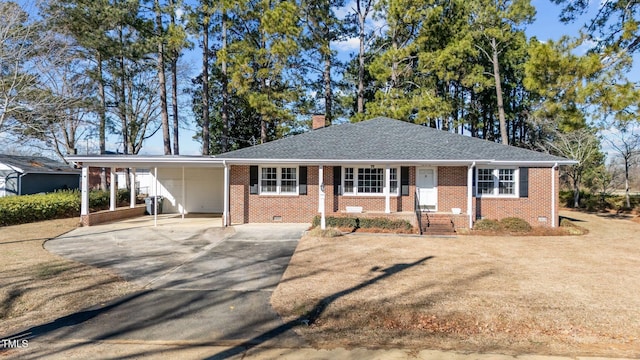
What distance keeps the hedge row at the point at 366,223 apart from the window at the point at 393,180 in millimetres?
1898

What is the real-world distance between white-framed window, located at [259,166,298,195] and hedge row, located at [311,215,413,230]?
2445mm

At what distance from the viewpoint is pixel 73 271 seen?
736 centimetres

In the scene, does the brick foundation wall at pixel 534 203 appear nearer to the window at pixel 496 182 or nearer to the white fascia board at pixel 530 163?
the white fascia board at pixel 530 163

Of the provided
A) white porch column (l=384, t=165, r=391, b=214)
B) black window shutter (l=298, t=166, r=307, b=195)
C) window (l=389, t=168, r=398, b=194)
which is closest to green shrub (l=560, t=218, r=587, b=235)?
window (l=389, t=168, r=398, b=194)

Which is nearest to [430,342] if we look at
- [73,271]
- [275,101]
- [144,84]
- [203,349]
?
[203,349]

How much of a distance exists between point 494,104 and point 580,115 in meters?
19.8

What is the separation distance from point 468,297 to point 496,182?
991cm

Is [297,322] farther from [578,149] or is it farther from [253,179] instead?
[578,149]

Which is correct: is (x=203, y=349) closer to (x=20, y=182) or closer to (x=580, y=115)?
(x=580, y=115)

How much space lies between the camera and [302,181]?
14.6 metres

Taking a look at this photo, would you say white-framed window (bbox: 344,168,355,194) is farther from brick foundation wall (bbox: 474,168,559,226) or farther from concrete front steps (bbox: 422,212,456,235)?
brick foundation wall (bbox: 474,168,559,226)

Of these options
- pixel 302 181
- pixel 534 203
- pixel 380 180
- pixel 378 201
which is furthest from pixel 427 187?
pixel 302 181

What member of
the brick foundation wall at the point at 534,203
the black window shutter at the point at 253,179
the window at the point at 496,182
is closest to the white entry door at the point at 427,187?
the brick foundation wall at the point at 534,203

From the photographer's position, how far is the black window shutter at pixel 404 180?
14.4m
